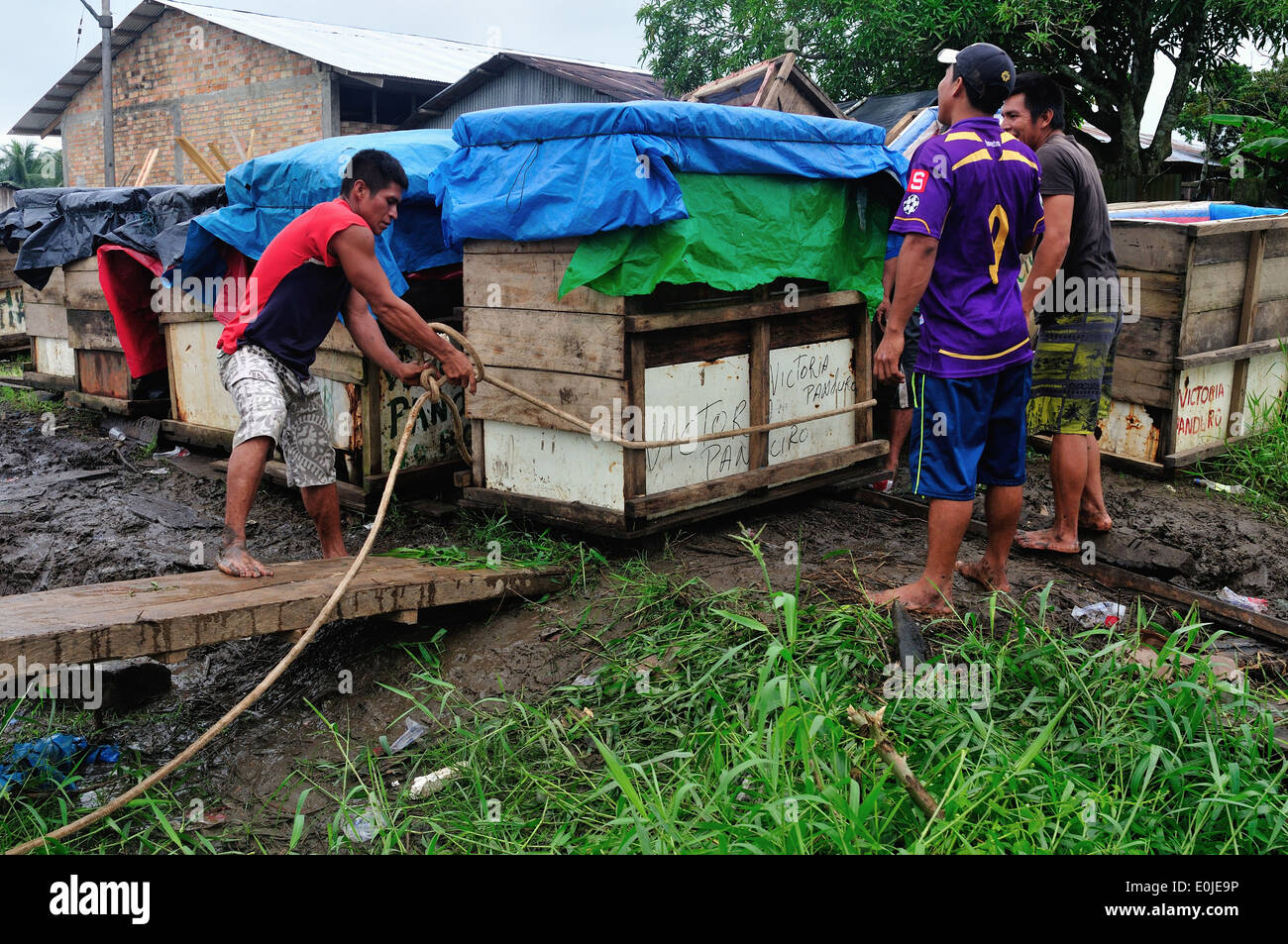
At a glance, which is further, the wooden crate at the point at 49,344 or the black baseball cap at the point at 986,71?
the wooden crate at the point at 49,344

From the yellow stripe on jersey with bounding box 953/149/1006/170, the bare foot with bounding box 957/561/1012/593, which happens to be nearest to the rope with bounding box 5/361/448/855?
the yellow stripe on jersey with bounding box 953/149/1006/170

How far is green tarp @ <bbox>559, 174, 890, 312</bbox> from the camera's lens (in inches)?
179

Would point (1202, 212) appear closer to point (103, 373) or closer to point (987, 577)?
point (987, 577)

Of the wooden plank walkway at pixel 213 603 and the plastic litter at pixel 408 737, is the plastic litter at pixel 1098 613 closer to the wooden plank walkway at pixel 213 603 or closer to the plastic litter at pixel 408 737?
the wooden plank walkway at pixel 213 603

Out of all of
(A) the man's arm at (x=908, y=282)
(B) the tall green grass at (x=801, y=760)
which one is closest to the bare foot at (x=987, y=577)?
(B) the tall green grass at (x=801, y=760)

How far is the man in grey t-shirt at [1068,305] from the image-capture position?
472 centimetres

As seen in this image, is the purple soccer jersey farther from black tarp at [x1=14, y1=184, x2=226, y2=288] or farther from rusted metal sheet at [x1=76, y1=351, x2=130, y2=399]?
rusted metal sheet at [x1=76, y1=351, x2=130, y2=399]

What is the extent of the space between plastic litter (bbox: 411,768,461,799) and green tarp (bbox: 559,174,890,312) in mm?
2106

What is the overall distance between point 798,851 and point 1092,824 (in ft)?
2.64

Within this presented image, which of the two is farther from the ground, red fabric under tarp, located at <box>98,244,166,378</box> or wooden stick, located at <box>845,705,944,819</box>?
red fabric under tarp, located at <box>98,244,166,378</box>

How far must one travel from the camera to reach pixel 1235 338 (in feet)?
21.9

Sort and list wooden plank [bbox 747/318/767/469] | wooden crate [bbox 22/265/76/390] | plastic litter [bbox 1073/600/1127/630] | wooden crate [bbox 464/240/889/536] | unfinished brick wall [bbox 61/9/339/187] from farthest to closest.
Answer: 1. unfinished brick wall [bbox 61/9/339/187]
2. wooden crate [bbox 22/265/76/390]
3. wooden plank [bbox 747/318/767/469]
4. wooden crate [bbox 464/240/889/536]
5. plastic litter [bbox 1073/600/1127/630]

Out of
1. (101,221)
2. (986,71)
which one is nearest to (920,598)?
(986,71)

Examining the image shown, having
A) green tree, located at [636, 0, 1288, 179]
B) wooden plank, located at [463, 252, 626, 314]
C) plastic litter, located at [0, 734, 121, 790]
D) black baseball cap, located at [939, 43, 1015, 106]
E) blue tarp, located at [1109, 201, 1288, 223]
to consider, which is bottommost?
plastic litter, located at [0, 734, 121, 790]
